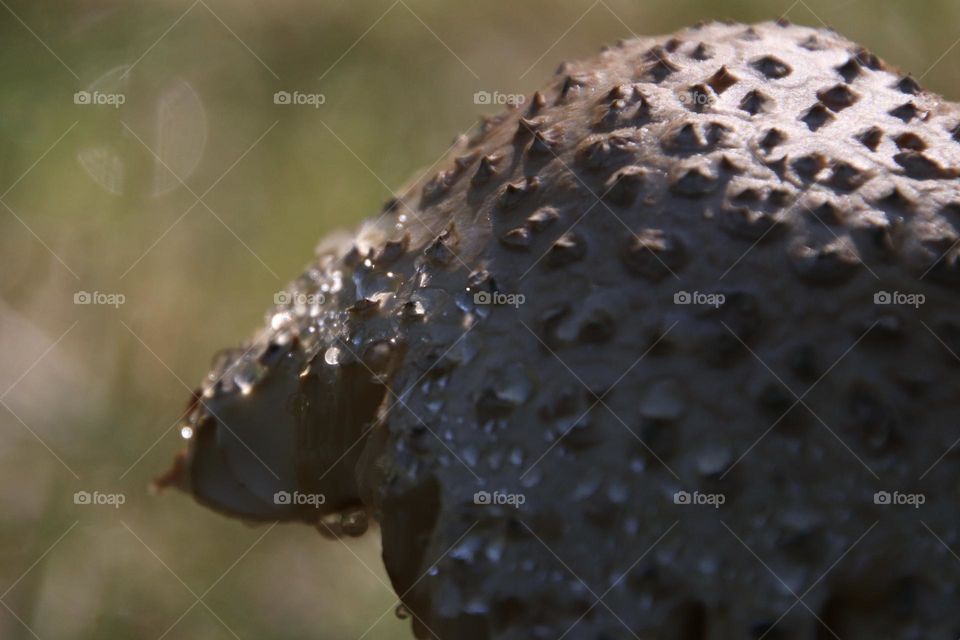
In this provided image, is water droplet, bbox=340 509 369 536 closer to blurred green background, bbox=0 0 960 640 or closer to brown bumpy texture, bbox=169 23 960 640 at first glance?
brown bumpy texture, bbox=169 23 960 640

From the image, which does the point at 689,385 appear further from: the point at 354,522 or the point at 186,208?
the point at 186,208

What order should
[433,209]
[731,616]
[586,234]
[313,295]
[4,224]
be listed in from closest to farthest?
[731,616] < [586,234] < [433,209] < [313,295] < [4,224]

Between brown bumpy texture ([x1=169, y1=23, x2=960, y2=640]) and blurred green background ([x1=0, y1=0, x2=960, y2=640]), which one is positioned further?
blurred green background ([x1=0, y1=0, x2=960, y2=640])

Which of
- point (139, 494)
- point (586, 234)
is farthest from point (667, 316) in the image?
point (139, 494)

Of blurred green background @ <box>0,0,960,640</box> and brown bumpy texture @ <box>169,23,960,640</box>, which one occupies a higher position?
brown bumpy texture @ <box>169,23,960,640</box>

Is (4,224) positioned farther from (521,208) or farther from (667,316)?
(667,316)

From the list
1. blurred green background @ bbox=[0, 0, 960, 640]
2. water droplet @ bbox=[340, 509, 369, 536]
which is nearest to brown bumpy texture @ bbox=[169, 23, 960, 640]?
water droplet @ bbox=[340, 509, 369, 536]

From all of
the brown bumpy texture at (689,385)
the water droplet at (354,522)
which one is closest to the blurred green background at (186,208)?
the water droplet at (354,522)

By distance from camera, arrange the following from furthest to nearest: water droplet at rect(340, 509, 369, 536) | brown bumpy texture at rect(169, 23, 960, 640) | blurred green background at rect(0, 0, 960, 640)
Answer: blurred green background at rect(0, 0, 960, 640) → water droplet at rect(340, 509, 369, 536) → brown bumpy texture at rect(169, 23, 960, 640)
